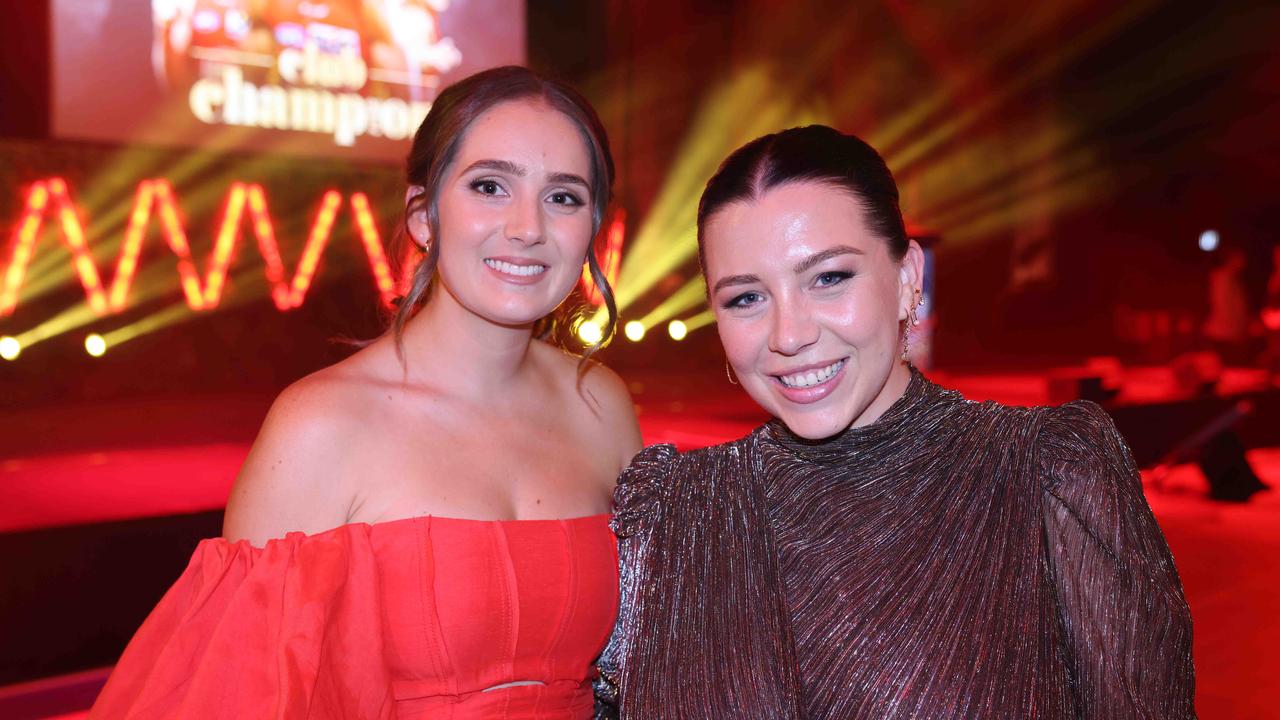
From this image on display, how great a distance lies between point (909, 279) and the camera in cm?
142

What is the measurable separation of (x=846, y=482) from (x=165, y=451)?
4602 millimetres

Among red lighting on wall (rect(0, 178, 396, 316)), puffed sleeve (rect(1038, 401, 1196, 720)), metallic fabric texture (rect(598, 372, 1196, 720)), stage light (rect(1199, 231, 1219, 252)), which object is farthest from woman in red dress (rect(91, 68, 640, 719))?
stage light (rect(1199, 231, 1219, 252))

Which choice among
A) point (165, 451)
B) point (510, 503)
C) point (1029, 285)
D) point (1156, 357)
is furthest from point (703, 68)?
point (510, 503)

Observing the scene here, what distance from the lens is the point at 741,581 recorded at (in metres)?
1.42

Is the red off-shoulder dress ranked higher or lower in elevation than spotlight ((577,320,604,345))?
lower

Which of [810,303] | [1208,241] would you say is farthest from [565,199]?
[1208,241]

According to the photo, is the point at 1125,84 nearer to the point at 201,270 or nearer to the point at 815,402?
the point at 201,270

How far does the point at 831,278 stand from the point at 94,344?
649 cm

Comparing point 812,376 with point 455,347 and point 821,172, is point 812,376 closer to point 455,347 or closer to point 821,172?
point 821,172

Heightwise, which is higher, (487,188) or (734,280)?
(487,188)

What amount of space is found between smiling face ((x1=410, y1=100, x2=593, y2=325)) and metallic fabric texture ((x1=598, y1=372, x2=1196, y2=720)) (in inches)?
15.1

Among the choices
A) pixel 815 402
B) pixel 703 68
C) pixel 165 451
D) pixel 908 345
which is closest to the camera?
pixel 815 402

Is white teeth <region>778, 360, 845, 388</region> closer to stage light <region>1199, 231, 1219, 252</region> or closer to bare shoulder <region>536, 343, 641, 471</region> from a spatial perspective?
bare shoulder <region>536, 343, 641, 471</region>

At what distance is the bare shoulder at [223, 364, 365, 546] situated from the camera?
4.98ft
